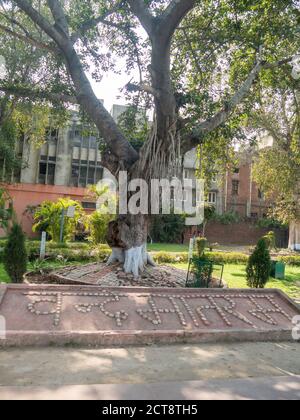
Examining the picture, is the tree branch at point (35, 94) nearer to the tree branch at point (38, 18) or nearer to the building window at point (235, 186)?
the tree branch at point (38, 18)

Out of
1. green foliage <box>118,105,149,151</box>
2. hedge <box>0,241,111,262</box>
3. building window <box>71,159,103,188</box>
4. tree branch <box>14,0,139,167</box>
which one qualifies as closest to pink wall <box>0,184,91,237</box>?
building window <box>71,159,103,188</box>

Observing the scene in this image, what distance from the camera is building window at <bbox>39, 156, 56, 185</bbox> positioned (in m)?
33.1

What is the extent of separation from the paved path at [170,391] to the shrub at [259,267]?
5.71 meters

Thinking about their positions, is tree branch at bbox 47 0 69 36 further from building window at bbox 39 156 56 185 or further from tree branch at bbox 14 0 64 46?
building window at bbox 39 156 56 185

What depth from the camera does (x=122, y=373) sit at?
4859 millimetres

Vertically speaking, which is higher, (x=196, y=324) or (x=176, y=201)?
(x=176, y=201)

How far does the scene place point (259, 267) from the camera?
10344mm

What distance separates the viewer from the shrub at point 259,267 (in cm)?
1031

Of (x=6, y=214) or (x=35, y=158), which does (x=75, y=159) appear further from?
(x=6, y=214)

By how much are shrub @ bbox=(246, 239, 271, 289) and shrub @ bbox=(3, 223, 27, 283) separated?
218 inches

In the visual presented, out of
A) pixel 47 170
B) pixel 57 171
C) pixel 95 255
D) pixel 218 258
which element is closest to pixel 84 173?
pixel 57 171

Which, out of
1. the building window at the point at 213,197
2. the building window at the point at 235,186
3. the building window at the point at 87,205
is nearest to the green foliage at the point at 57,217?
the building window at the point at 87,205

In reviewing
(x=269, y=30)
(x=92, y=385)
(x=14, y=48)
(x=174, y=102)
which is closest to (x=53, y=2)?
(x=174, y=102)

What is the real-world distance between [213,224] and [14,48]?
82.2 feet
